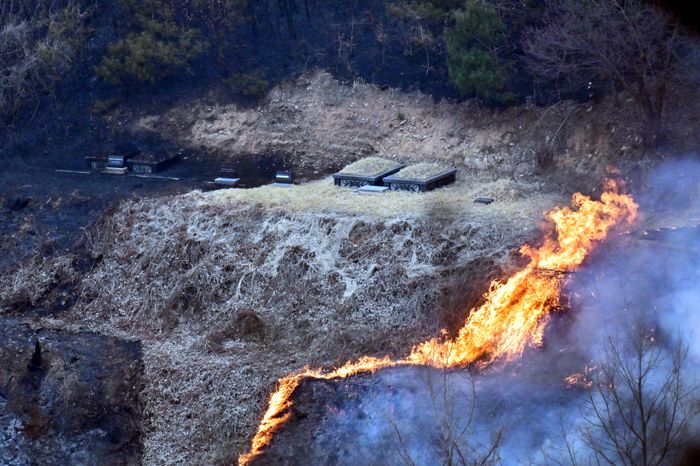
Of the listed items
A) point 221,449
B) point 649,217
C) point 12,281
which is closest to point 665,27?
point 649,217

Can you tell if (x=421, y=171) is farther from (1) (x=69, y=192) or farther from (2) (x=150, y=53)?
(2) (x=150, y=53)

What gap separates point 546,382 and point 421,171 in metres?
11.0

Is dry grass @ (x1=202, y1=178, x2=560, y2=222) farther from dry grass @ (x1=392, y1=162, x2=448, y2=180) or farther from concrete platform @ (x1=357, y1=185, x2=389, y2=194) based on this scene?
dry grass @ (x1=392, y1=162, x2=448, y2=180)

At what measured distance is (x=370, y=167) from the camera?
28.5 metres

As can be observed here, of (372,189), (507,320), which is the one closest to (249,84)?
(372,189)

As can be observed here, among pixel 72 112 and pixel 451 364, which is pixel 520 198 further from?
pixel 72 112

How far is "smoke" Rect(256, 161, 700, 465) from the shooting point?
16.4 m

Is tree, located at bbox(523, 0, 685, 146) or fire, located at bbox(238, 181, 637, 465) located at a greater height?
tree, located at bbox(523, 0, 685, 146)

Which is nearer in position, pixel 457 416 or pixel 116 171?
pixel 457 416

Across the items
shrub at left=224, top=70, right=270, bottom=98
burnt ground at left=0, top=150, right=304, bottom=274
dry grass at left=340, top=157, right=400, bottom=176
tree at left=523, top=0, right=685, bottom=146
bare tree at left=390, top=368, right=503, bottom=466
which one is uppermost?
tree at left=523, top=0, right=685, bottom=146

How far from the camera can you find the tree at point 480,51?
28.1 m

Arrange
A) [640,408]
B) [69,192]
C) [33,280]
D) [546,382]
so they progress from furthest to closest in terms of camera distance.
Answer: [69,192] < [33,280] < [546,382] < [640,408]

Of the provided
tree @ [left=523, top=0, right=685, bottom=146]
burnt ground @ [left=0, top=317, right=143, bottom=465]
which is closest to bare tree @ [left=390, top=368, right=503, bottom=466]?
burnt ground @ [left=0, top=317, right=143, bottom=465]

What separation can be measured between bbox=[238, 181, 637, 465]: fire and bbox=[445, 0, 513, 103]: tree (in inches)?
292
